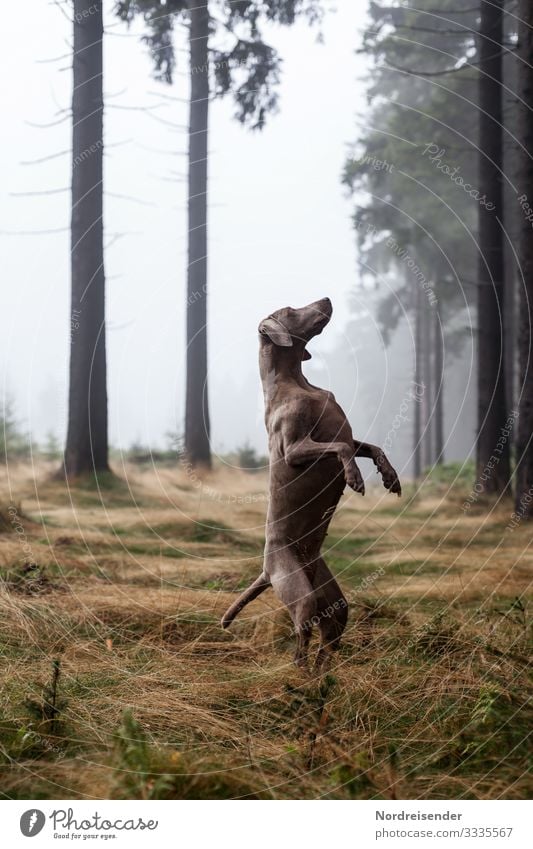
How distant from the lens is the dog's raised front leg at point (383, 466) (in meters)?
4.13

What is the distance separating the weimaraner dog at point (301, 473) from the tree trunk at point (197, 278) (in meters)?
8.09

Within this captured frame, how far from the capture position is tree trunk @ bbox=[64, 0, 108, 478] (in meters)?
10.4

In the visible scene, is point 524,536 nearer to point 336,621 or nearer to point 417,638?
point 417,638

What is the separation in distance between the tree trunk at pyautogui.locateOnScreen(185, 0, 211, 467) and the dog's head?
8076 millimetres

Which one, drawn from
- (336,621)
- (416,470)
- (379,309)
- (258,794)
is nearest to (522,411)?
(336,621)

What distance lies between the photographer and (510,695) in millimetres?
3795

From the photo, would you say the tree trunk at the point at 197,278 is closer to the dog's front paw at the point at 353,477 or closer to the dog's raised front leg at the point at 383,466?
the dog's raised front leg at the point at 383,466

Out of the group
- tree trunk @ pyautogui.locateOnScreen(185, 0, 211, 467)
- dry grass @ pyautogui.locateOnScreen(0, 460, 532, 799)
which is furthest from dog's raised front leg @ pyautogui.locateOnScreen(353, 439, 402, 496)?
tree trunk @ pyautogui.locateOnScreen(185, 0, 211, 467)

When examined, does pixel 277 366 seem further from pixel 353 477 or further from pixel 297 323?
pixel 353 477

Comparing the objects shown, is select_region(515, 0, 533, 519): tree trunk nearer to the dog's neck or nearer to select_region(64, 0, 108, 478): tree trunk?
select_region(64, 0, 108, 478): tree trunk

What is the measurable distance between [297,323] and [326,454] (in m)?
Answer: 0.77
